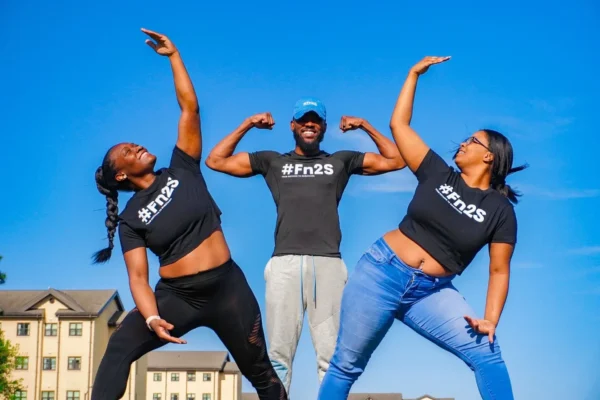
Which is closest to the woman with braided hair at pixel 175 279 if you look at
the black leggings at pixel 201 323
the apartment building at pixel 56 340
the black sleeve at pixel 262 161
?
the black leggings at pixel 201 323

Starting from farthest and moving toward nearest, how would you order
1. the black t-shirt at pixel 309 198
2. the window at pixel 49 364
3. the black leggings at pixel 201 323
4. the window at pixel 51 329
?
the window at pixel 51 329 → the window at pixel 49 364 → the black t-shirt at pixel 309 198 → the black leggings at pixel 201 323

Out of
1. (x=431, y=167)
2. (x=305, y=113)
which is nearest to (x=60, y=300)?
(x=305, y=113)

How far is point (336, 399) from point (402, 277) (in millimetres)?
1175

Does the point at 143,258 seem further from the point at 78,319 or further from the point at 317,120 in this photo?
the point at 78,319

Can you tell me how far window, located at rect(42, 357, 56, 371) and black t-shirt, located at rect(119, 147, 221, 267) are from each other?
232 ft

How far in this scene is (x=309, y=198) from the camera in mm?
8805

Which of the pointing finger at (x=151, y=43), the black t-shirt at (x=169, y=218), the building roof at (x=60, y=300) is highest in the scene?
the building roof at (x=60, y=300)

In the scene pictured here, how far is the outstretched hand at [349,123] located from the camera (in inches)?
362

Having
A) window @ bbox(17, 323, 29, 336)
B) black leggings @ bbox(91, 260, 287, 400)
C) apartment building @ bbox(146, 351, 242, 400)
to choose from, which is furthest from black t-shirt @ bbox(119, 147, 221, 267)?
apartment building @ bbox(146, 351, 242, 400)

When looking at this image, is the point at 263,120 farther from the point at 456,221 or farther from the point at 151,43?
the point at 456,221

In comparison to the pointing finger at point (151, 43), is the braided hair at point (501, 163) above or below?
below

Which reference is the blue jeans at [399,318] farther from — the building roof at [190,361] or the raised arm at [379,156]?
the building roof at [190,361]

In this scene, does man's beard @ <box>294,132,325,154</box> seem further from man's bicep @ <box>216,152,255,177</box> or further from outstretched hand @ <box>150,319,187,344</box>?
outstretched hand @ <box>150,319,187,344</box>

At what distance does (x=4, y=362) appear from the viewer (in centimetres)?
5434
